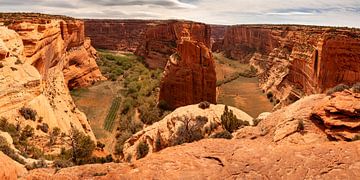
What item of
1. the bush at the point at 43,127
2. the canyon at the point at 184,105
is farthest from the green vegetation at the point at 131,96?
the bush at the point at 43,127

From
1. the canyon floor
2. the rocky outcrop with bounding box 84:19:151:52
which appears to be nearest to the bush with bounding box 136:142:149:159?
the canyon floor

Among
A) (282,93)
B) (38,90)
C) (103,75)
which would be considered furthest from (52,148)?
(282,93)

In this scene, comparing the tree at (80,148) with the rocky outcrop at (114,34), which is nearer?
the tree at (80,148)


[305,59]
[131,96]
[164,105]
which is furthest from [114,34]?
[164,105]

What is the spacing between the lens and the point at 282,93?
52.1 m

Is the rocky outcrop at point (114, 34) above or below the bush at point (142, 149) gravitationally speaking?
above

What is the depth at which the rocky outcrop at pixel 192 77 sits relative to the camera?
118ft

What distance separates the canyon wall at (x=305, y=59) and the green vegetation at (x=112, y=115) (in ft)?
62.9

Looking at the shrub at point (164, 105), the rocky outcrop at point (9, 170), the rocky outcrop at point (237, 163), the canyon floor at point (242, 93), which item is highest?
the rocky outcrop at point (237, 163)

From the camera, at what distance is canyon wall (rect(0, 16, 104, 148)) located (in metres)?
21.0

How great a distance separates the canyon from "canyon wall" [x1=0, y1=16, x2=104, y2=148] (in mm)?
87

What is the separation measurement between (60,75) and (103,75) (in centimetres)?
1999

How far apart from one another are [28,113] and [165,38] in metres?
49.2

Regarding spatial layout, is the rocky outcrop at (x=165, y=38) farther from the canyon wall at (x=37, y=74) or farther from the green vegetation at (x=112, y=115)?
the canyon wall at (x=37, y=74)
